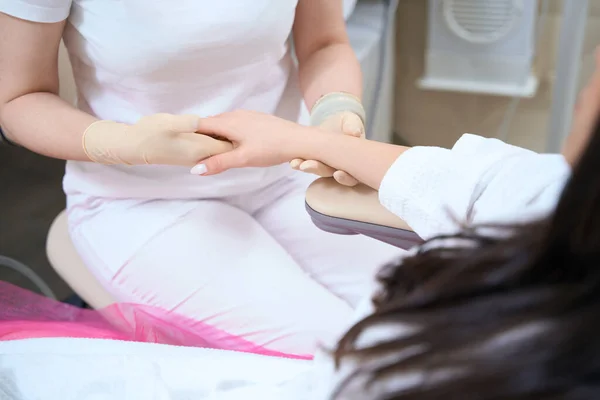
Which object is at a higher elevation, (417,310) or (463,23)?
(417,310)

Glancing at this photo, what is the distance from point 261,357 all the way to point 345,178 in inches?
9.5

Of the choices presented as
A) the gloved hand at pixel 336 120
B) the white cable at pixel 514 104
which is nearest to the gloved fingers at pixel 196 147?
the gloved hand at pixel 336 120

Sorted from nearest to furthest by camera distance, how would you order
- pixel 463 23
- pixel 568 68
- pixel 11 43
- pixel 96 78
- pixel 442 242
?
1. pixel 442 242
2. pixel 11 43
3. pixel 96 78
4. pixel 568 68
5. pixel 463 23

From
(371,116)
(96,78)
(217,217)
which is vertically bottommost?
(371,116)

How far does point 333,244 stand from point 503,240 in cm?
58

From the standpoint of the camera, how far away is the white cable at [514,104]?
1.62 meters

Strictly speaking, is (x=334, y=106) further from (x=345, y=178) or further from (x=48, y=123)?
(x=48, y=123)

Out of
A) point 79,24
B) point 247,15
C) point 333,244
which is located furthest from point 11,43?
point 333,244

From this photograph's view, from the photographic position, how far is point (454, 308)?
0.41 meters

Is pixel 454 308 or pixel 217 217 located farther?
pixel 217 217

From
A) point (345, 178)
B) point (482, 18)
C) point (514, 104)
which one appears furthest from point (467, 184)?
point (514, 104)

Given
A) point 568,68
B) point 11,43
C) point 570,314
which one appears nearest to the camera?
point 570,314

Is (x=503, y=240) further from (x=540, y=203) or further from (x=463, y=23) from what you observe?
(x=463, y=23)

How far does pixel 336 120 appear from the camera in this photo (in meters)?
0.92
